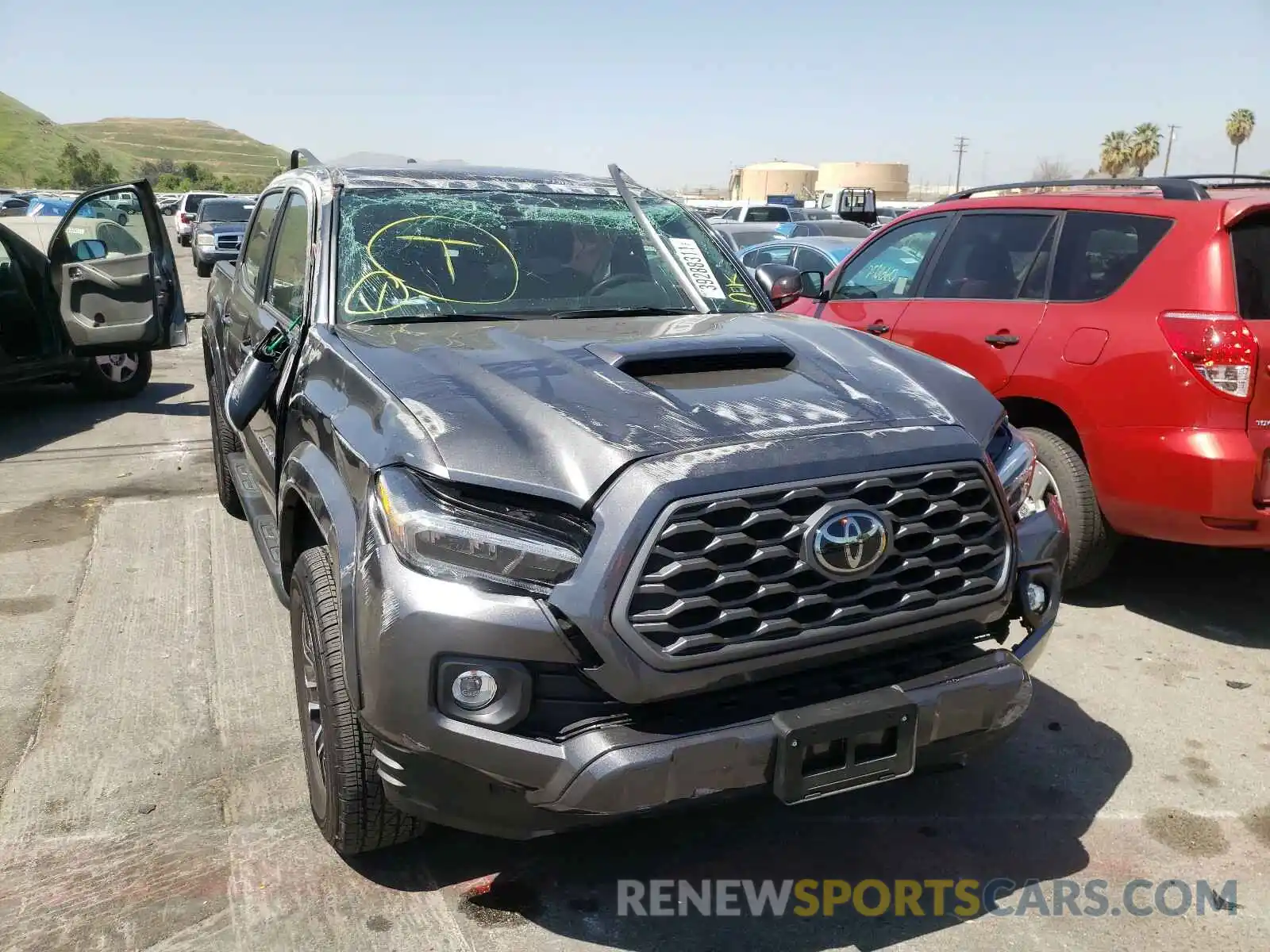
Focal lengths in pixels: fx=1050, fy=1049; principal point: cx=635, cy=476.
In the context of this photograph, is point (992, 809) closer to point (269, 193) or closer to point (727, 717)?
point (727, 717)

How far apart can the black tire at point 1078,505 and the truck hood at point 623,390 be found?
161 cm

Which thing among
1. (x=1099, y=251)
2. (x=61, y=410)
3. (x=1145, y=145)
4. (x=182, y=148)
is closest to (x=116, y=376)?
(x=61, y=410)

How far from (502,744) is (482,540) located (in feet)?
1.38

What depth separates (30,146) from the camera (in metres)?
130

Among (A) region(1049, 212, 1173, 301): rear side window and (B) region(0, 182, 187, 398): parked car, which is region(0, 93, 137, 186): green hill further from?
(A) region(1049, 212, 1173, 301): rear side window

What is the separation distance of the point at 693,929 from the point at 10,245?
321 inches

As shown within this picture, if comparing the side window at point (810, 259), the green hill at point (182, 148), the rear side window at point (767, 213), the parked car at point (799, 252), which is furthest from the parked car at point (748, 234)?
the green hill at point (182, 148)

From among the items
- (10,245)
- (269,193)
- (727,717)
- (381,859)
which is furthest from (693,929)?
(10,245)

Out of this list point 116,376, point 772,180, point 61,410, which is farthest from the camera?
point 772,180

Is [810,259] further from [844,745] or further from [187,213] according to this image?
[187,213]

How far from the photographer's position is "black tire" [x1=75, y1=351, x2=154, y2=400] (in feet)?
29.5

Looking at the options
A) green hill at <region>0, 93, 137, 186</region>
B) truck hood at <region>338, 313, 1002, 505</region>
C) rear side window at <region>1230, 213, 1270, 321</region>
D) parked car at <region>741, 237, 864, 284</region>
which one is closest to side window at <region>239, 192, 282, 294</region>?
truck hood at <region>338, 313, 1002, 505</region>

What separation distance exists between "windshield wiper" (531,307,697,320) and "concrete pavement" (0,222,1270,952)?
164cm

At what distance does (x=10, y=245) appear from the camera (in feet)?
27.1
